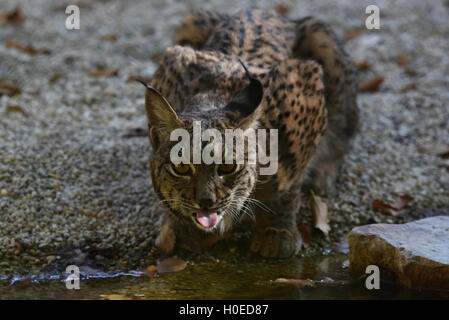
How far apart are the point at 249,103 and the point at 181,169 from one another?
2.03ft

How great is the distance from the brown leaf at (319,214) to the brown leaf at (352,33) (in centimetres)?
403

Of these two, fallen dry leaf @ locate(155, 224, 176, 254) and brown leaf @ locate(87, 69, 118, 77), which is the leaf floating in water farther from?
brown leaf @ locate(87, 69, 118, 77)

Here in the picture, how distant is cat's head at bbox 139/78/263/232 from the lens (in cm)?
378

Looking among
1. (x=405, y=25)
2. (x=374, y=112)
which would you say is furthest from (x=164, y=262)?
(x=405, y=25)

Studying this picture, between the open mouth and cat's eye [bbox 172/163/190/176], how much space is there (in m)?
0.27

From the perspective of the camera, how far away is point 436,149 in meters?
6.12

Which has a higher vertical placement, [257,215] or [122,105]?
[122,105]

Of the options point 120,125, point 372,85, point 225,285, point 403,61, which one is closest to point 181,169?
point 225,285

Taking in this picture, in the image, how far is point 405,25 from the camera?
911 centimetres

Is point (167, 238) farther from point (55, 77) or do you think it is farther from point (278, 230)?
point (55, 77)

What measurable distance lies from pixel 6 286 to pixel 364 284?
2285 mm

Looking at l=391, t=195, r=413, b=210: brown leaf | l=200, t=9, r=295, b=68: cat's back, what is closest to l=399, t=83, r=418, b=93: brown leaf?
l=200, t=9, r=295, b=68: cat's back
